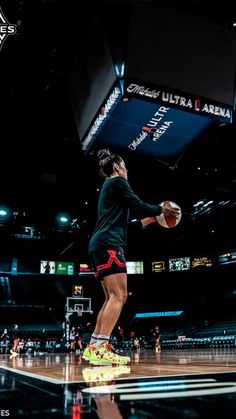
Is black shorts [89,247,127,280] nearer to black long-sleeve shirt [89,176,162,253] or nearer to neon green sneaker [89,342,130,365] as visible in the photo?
black long-sleeve shirt [89,176,162,253]

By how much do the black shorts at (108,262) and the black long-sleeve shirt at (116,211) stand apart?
48 mm

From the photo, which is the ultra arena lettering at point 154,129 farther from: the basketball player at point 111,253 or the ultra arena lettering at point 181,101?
the basketball player at point 111,253

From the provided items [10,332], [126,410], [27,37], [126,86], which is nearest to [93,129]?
[126,86]

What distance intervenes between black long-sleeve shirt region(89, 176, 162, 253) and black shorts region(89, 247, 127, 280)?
5 cm

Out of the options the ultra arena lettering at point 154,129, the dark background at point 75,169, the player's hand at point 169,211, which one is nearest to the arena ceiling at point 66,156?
the dark background at point 75,169

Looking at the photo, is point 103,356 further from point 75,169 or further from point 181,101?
point 75,169

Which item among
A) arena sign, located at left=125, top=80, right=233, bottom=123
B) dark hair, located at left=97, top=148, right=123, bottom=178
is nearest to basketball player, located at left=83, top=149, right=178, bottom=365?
dark hair, located at left=97, top=148, right=123, bottom=178

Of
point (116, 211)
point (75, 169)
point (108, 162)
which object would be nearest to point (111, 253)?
point (116, 211)

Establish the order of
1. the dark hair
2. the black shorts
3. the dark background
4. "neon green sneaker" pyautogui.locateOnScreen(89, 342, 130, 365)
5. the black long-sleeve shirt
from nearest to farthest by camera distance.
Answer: "neon green sneaker" pyautogui.locateOnScreen(89, 342, 130, 365)
the black shorts
the black long-sleeve shirt
the dark hair
the dark background

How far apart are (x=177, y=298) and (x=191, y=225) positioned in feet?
23.5

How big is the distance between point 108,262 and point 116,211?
442 millimetres

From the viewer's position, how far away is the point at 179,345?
17391 mm

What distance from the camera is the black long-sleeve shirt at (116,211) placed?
271 centimetres

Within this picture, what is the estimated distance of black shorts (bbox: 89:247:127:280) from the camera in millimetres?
2600
